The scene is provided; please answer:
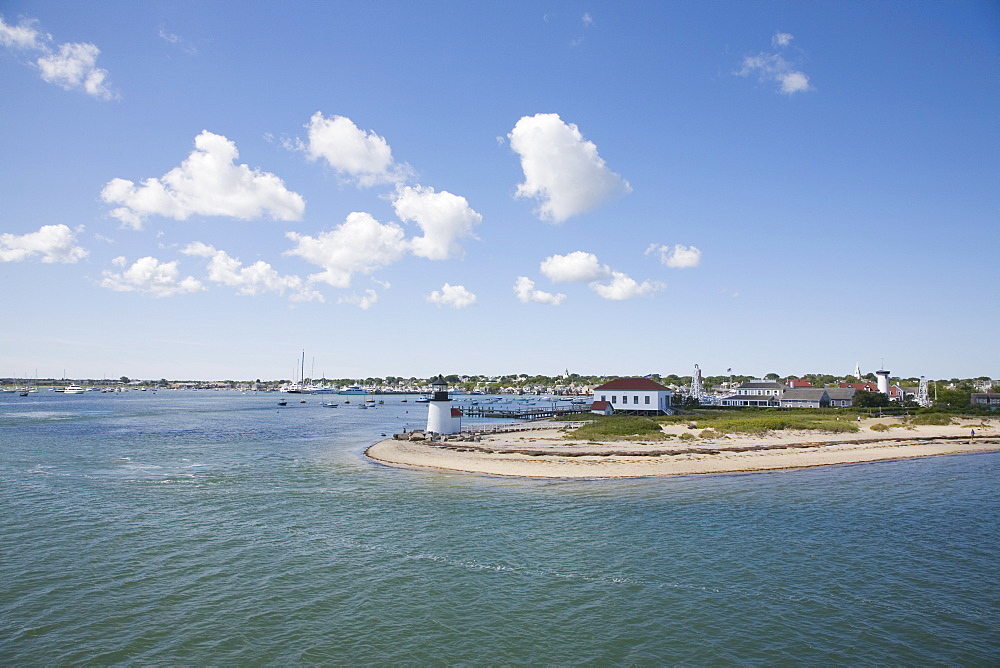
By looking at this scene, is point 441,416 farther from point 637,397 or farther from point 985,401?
point 985,401

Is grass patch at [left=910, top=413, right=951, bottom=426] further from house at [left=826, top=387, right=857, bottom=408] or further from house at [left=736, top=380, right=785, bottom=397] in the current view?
house at [left=736, top=380, right=785, bottom=397]

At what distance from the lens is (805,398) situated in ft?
318

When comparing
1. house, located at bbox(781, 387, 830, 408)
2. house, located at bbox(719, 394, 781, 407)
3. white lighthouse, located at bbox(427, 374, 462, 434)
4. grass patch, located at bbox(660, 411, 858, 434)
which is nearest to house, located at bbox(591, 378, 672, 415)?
grass patch, located at bbox(660, 411, 858, 434)

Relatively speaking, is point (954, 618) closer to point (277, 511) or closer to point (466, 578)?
point (466, 578)

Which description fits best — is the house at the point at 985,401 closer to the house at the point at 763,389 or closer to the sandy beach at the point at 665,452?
the house at the point at 763,389

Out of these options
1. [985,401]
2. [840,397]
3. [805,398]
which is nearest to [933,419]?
[805,398]

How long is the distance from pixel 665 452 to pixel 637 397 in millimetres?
34368

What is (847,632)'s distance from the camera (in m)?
14.1

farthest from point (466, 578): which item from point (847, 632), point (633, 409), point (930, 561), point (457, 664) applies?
point (633, 409)

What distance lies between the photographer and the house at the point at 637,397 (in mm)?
74438

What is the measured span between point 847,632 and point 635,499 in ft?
47.8

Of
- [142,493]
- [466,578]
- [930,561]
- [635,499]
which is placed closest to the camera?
[466,578]

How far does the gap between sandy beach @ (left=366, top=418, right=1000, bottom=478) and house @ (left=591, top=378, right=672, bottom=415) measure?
54.8ft

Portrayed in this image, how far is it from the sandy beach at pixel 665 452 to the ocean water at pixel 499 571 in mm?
3744
